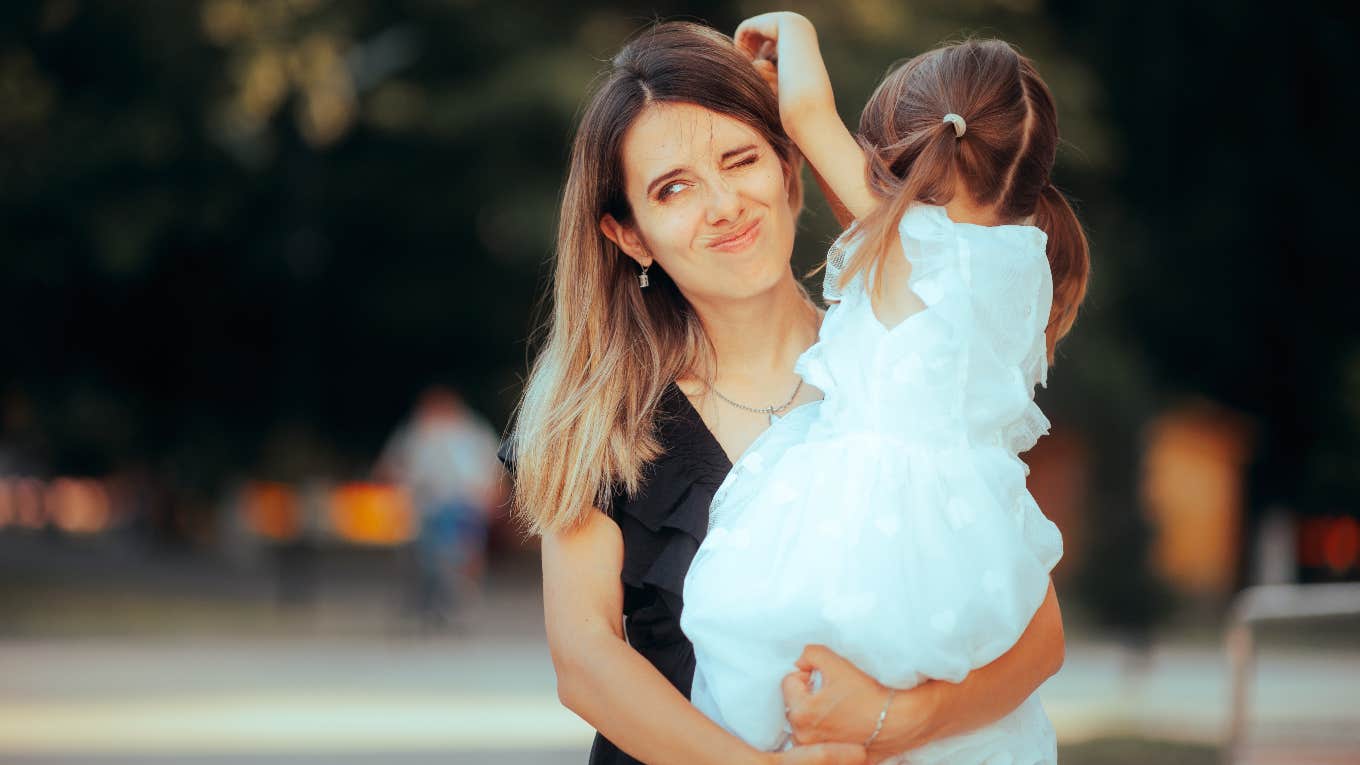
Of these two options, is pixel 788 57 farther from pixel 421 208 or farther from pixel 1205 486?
pixel 1205 486

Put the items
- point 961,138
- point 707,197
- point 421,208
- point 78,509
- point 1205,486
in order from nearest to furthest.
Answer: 1. point 961,138
2. point 707,197
3. point 421,208
4. point 1205,486
5. point 78,509

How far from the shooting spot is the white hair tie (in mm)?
2904

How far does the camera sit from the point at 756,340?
3.25 meters

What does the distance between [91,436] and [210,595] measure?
4.89 metres

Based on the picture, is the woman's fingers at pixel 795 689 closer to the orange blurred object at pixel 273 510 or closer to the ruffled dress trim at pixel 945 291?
the ruffled dress trim at pixel 945 291

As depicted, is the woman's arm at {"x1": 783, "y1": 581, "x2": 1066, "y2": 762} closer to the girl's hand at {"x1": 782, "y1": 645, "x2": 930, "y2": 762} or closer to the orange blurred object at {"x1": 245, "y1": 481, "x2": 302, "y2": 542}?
the girl's hand at {"x1": 782, "y1": 645, "x2": 930, "y2": 762}

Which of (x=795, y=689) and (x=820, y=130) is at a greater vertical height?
(x=820, y=130)

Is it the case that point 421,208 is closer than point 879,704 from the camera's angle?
No

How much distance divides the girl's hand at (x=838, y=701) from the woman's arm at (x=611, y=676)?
3 centimetres

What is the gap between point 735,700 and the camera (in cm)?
271

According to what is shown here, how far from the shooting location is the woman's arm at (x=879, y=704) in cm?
262

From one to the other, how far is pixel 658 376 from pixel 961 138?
65 centimetres

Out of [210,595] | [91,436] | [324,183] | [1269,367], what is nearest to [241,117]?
[324,183]

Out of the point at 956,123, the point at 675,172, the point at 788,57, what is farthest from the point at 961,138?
the point at 675,172
